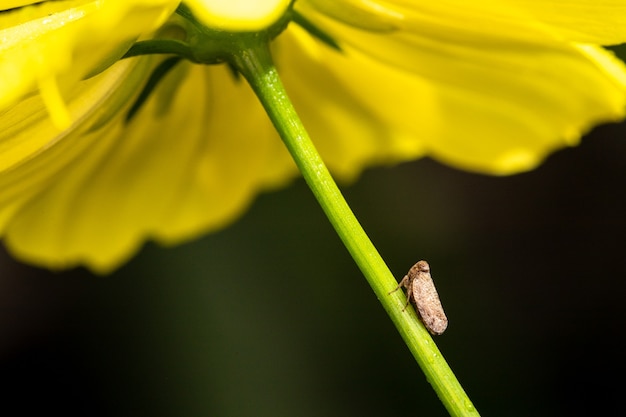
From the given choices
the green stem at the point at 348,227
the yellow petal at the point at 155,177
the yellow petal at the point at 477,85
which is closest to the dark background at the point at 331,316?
the yellow petal at the point at 155,177

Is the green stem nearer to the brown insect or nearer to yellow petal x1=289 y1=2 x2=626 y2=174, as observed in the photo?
the brown insect

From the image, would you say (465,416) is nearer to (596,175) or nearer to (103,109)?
(103,109)

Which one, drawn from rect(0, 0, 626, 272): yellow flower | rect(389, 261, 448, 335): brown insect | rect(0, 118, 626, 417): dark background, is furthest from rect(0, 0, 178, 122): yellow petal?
rect(0, 118, 626, 417): dark background

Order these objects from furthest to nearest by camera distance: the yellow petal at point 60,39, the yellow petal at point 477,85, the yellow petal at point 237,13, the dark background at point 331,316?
the dark background at point 331,316
the yellow petal at point 477,85
the yellow petal at point 237,13
the yellow petal at point 60,39

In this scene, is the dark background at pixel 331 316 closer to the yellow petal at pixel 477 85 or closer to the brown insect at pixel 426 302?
the yellow petal at pixel 477 85

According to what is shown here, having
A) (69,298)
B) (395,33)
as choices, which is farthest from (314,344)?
(395,33)

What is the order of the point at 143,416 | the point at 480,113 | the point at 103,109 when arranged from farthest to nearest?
1. the point at 143,416
2. the point at 480,113
3. the point at 103,109

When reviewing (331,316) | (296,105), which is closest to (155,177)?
(296,105)
